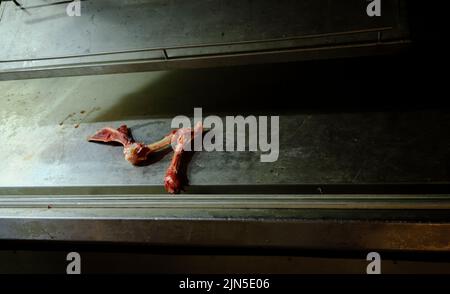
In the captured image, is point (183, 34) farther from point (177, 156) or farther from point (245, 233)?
point (245, 233)

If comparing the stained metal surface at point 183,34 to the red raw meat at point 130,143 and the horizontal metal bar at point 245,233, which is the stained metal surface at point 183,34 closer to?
the red raw meat at point 130,143

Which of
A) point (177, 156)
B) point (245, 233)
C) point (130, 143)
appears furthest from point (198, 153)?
point (245, 233)

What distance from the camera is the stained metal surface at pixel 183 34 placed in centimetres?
168

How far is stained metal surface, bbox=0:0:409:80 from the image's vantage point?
1.68m

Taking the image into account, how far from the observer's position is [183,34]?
6.25ft

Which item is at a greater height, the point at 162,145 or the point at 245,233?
the point at 162,145

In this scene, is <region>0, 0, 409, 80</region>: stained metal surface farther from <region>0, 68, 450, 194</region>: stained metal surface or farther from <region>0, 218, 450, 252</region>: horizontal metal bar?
<region>0, 218, 450, 252</region>: horizontal metal bar

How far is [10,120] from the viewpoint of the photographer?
255 cm

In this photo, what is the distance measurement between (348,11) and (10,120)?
2.45 m

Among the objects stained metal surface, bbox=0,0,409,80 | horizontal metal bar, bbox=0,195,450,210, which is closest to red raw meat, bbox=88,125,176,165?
A: horizontal metal bar, bbox=0,195,450,210
